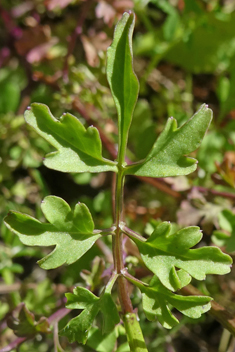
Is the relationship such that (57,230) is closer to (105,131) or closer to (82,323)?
(82,323)

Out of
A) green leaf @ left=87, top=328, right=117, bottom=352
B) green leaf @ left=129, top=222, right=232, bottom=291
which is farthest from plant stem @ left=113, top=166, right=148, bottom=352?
green leaf @ left=87, top=328, right=117, bottom=352

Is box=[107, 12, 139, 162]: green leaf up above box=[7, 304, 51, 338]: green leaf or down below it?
above

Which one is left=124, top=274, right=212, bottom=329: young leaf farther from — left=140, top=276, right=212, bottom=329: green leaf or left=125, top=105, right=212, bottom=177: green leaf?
left=125, top=105, right=212, bottom=177: green leaf

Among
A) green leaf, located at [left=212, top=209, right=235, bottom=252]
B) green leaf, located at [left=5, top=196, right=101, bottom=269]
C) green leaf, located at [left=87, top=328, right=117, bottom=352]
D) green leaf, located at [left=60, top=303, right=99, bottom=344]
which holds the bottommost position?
green leaf, located at [left=87, top=328, right=117, bottom=352]

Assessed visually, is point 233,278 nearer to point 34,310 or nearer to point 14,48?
point 34,310

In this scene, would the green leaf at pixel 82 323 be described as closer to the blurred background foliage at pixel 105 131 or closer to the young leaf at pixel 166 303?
the young leaf at pixel 166 303

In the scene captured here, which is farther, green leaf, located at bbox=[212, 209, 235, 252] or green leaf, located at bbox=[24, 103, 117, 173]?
green leaf, located at bbox=[212, 209, 235, 252]

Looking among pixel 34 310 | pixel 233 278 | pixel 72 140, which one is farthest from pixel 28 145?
pixel 233 278
